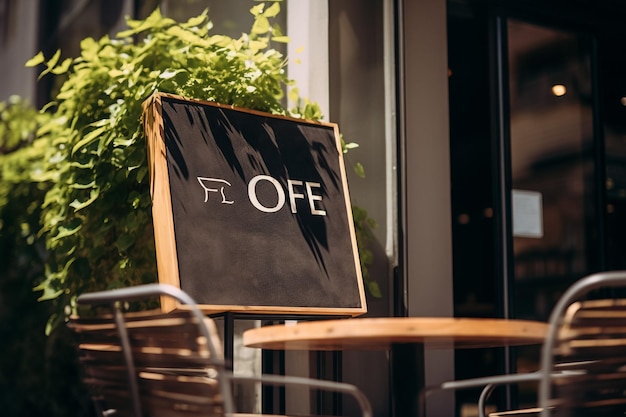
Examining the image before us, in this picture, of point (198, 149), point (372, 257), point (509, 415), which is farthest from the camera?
point (372, 257)

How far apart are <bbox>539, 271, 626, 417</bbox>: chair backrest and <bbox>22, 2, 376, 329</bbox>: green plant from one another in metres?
1.69

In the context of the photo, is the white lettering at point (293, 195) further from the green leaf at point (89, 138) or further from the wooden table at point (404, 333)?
the wooden table at point (404, 333)

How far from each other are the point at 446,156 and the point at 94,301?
2.32m

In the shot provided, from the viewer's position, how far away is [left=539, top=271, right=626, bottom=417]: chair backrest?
137 centimetres

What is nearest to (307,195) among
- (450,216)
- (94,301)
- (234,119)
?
(234,119)

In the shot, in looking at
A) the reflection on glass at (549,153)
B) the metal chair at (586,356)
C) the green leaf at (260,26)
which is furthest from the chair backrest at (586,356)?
the reflection on glass at (549,153)

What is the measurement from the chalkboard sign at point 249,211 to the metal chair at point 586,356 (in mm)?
1196

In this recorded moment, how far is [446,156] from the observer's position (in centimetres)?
364

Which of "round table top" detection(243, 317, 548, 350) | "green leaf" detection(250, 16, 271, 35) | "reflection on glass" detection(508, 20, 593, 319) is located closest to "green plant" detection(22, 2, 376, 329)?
"green leaf" detection(250, 16, 271, 35)

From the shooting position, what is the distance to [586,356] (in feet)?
4.67

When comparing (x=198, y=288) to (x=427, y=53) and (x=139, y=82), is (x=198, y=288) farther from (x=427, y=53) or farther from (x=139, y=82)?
(x=427, y=53)

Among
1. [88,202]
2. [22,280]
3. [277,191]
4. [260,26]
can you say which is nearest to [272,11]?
[260,26]

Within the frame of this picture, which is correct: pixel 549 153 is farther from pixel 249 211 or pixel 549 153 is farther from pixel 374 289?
pixel 249 211

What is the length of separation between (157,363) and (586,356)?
2.35 feet
